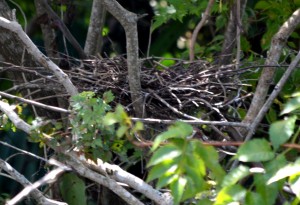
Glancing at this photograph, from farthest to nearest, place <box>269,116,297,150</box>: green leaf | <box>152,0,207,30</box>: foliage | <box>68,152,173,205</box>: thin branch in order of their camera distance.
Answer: <box>152,0,207,30</box>: foliage
<box>68,152,173,205</box>: thin branch
<box>269,116,297,150</box>: green leaf

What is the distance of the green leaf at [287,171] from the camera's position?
7.10 feet

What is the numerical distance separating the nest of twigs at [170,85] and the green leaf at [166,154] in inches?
41.6

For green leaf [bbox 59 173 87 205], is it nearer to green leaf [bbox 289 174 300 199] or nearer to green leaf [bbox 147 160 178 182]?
green leaf [bbox 147 160 178 182]

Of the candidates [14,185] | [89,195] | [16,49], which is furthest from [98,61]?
[14,185]

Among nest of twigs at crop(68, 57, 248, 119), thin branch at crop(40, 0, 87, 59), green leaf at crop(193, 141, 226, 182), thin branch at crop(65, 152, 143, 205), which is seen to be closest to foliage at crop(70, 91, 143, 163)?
thin branch at crop(65, 152, 143, 205)

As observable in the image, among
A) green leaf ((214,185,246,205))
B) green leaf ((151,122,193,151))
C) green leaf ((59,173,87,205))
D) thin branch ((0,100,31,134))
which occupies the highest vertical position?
green leaf ((151,122,193,151))

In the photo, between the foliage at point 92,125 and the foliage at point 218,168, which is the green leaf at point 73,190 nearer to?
the foliage at point 92,125

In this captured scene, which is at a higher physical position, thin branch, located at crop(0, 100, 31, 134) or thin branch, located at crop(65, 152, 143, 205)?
thin branch, located at crop(0, 100, 31, 134)

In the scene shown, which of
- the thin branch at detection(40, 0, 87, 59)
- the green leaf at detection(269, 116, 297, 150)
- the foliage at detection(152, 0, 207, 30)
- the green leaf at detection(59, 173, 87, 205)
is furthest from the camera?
the foliage at detection(152, 0, 207, 30)

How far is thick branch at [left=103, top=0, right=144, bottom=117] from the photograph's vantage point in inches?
122

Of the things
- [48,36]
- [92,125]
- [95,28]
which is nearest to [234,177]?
[92,125]

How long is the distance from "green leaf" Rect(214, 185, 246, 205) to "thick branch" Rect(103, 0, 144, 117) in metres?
1.08

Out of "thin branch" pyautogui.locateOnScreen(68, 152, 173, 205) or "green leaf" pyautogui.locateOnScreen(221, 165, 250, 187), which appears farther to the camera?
"thin branch" pyautogui.locateOnScreen(68, 152, 173, 205)

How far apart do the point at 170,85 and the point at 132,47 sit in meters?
0.38
